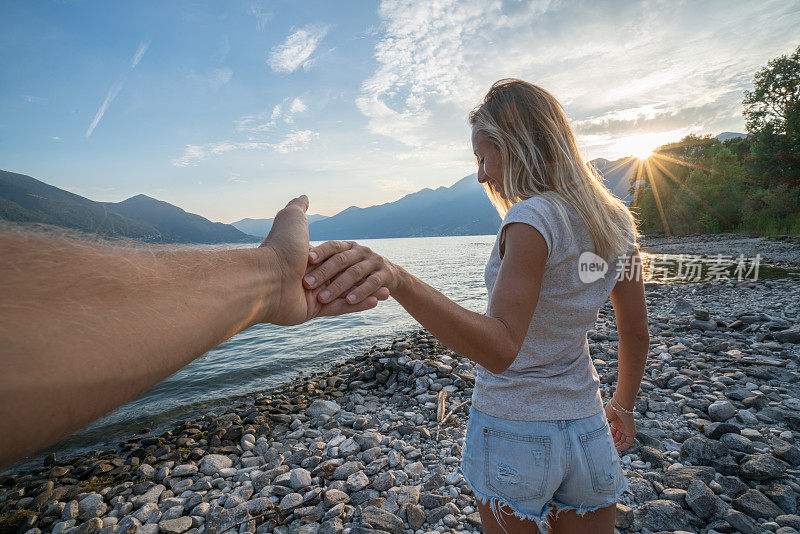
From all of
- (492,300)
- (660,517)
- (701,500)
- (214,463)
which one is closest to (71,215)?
(492,300)

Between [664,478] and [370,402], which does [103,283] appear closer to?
[664,478]

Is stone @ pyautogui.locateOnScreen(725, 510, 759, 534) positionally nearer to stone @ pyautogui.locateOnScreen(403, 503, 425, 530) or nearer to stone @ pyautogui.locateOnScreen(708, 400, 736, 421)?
stone @ pyautogui.locateOnScreen(708, 400, 736, 421)

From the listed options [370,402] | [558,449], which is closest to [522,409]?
[558,449]

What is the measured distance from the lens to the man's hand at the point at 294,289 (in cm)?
157

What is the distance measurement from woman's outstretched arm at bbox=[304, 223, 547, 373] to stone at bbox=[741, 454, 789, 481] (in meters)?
4.31

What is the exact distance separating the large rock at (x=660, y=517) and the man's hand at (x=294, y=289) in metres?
3.65

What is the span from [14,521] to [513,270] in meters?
6.51

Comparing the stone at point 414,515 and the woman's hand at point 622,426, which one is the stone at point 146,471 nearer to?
the stone at point 414,515

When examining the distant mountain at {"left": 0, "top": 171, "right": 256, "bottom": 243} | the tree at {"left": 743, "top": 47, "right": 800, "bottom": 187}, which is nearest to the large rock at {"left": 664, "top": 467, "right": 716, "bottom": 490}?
the distant mountain at {"left": 0, "top": 171, "right": 256, "bottom": 243}

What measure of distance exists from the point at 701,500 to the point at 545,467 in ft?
9.86

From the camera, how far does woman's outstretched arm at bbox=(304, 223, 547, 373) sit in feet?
4.65

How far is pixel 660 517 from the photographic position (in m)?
3.31

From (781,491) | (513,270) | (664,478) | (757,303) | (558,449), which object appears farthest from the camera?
(757,303)

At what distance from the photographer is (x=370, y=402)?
6.98m
